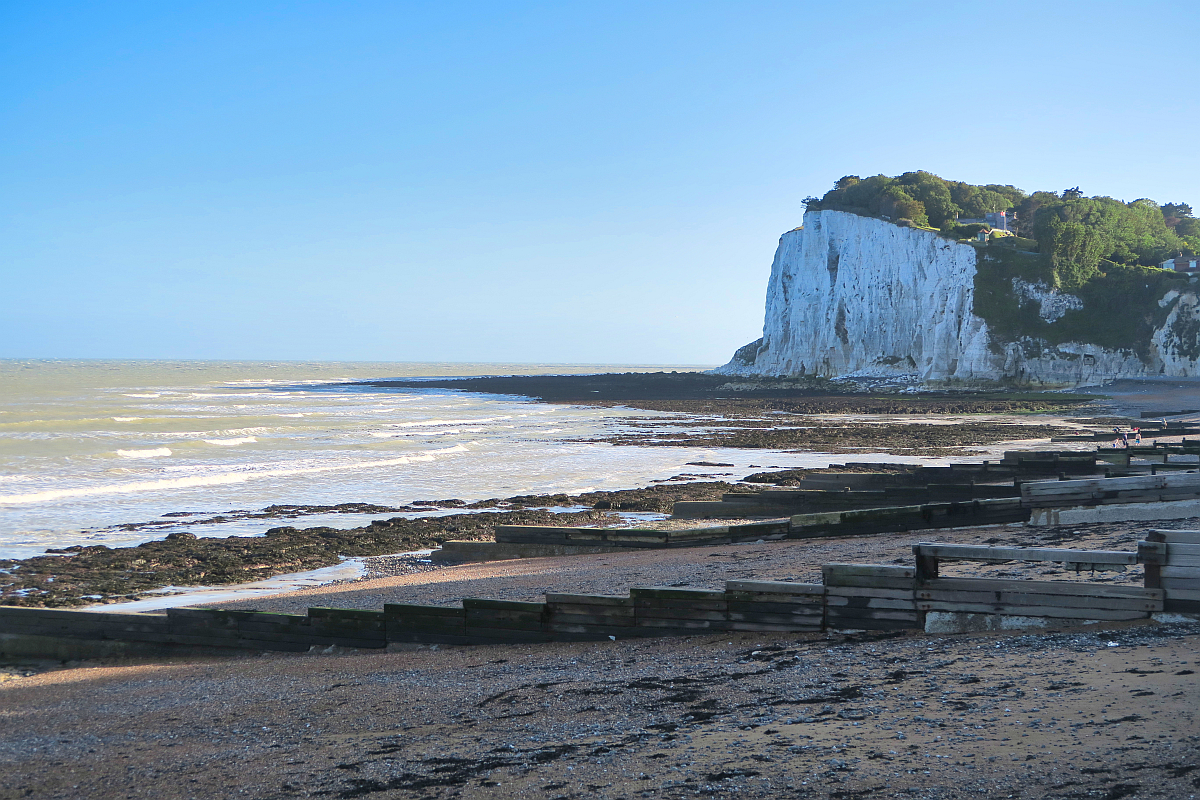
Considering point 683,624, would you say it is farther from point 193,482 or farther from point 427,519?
point 193,482

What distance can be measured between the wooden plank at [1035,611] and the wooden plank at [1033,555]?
321 mm

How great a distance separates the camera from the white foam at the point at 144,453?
29641 millimetres

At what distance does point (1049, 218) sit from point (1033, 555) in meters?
81.8

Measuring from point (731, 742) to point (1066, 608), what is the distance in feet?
8.72

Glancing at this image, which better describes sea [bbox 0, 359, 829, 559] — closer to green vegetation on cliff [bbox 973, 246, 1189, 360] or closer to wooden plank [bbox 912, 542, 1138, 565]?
wooden plank [bbox 912, 542, 1138, 565]

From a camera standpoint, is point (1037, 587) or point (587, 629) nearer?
point (1037, 587)

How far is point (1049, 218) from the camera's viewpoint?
76.2m

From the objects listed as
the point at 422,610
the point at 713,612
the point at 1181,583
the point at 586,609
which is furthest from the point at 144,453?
the point at 1181,583

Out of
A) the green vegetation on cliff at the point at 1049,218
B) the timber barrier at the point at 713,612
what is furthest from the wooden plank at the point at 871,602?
the green vegetation on cliff at the point at 1049,218

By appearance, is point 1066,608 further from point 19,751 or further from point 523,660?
point 19,751

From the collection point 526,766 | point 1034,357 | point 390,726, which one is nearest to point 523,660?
point 390,726

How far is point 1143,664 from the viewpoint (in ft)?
15.0

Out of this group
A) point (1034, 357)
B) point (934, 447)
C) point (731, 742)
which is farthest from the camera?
point (1034, 357)

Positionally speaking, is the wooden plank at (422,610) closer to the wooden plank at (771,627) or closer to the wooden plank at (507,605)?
the wooden plank at (507,605)
